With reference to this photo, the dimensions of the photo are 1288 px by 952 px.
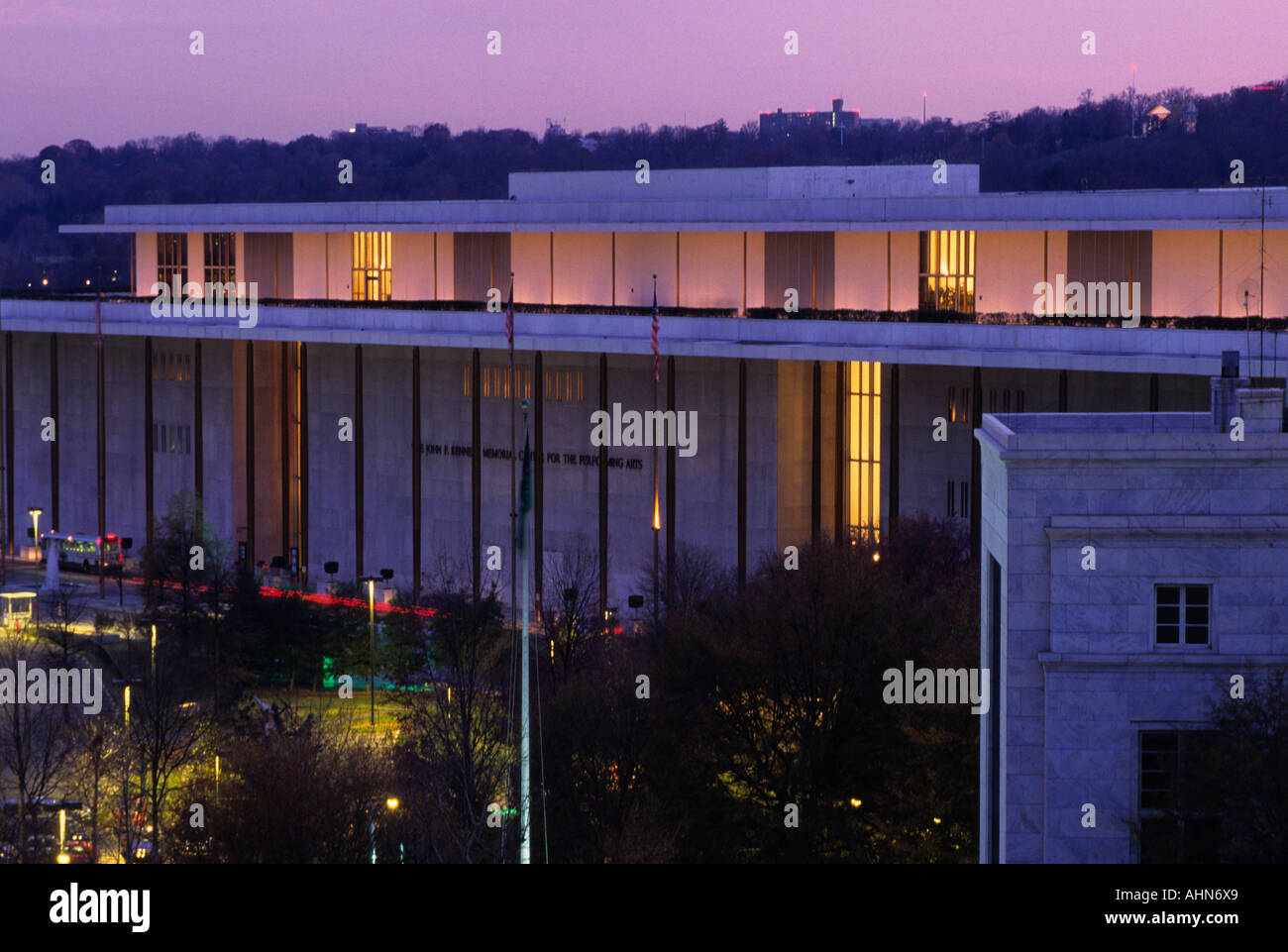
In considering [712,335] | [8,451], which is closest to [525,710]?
[712,335]

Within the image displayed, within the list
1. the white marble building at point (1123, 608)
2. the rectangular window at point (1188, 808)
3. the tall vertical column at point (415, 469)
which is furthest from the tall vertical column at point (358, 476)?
the rectangular window at point (1188, 808)

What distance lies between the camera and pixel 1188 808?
24.4m

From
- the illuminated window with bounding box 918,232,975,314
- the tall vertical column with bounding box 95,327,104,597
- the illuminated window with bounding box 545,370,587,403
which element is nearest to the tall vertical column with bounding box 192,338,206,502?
the tall vertical column with bounding box 95,327,104,597

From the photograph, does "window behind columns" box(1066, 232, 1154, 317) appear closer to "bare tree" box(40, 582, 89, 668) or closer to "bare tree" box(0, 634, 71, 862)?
"bare tree" box(0, 634, 71, 862)

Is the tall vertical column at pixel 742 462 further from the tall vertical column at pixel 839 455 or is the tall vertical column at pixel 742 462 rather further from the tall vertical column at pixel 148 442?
the tall vertical column at pixel 148 442

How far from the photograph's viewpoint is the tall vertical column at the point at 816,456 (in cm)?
5556

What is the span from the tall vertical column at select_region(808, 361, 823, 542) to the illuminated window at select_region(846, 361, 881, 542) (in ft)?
2.79

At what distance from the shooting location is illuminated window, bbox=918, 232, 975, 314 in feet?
177

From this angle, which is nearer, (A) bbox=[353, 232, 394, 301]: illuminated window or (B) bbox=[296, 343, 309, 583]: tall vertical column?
(A) bbox=[353, 232, 394, 301]: illuminated window

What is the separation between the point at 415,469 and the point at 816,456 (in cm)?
1547

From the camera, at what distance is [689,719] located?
120 ft

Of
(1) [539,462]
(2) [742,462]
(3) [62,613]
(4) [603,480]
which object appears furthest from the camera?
(1) [539,462]

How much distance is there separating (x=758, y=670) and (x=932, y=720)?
12.6 feet

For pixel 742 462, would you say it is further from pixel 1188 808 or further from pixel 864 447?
pixel 1188 808
